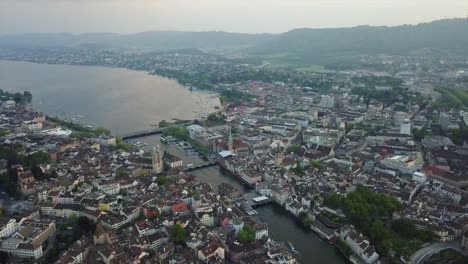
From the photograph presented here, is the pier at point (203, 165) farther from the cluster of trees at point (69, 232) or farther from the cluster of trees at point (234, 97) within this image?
the cluster of trees at point (234, 97)

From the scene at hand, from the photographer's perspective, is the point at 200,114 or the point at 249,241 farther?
the point at 200,114

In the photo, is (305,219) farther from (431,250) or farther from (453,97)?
(453,97)

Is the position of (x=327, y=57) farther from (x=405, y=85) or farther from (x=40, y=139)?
(x=40, y=139)

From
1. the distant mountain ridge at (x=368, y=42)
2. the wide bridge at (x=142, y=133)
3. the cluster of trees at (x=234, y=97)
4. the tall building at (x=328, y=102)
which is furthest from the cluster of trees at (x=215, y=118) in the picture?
the distant mountain ridge at (x=368, y=42)

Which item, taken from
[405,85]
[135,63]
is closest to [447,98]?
[405,85]

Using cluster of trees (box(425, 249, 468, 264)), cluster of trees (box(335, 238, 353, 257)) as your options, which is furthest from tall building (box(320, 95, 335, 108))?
cluster of trees (box(425, 249, 468, 264))

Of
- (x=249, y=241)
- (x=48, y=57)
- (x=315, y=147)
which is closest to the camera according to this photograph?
(x=249, y=241)

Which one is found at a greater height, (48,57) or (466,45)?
(466,45)
